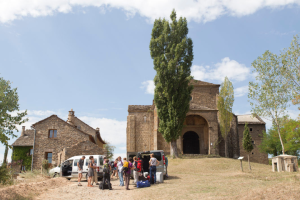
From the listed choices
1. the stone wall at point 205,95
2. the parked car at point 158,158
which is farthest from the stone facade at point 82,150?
the stone wall at point 205,95

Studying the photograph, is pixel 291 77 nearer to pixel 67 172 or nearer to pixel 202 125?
pixel 202 125

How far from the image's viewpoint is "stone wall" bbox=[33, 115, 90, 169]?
29625 millimetres

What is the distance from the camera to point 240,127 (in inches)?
1746

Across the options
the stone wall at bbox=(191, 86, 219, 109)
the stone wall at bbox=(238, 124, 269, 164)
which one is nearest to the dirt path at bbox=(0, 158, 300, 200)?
the stone wall at bbox=(191, 86, 219, 109)

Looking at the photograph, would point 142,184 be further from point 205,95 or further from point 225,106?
point 205,95

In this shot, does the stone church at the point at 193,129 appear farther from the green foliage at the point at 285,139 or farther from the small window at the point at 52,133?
the small window at the point at 52,133

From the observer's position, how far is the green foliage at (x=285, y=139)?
38.8 metres

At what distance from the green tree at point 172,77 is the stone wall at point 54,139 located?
9.54 metres

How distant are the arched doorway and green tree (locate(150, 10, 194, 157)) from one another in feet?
26.5

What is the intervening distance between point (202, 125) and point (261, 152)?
1695cm

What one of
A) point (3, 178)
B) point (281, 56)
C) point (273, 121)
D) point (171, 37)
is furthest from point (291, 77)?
point (3, 178)

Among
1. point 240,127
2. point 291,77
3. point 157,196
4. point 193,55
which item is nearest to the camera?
point 157,196

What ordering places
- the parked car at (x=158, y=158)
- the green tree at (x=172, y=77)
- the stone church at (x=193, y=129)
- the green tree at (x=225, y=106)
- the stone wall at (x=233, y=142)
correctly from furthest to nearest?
the stone wall at (x=233, y=142)
the green tree at (x=225, y=106)
the stone church at (x=193, y=129)
the green tree at (x=172, y=77)
the parked car at (x=158, y=158)

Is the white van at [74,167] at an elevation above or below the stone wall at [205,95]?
below
